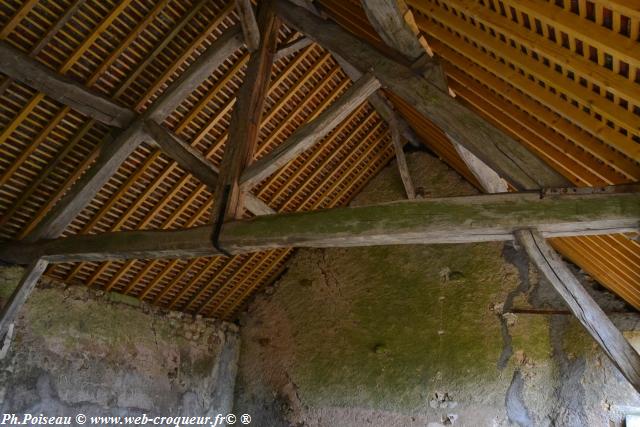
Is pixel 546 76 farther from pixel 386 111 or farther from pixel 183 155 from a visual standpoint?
pixel 386 111

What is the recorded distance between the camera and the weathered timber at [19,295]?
3.89 metres

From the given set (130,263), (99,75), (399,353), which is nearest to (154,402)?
(130,263)

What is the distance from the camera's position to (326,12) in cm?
412

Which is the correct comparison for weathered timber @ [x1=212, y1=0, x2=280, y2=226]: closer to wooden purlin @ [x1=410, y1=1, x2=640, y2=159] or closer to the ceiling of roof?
the ceiling of roof

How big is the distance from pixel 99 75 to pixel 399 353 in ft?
12.4

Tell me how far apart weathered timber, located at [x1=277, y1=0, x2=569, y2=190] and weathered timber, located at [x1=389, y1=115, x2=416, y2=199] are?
193 cm

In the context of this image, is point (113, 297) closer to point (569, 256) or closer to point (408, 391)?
Result: point (408, 391)

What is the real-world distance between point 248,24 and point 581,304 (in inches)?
116

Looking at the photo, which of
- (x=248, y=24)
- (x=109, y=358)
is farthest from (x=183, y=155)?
(x=109, y=358)

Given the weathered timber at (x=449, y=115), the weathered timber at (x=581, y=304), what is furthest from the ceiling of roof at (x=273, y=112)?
the weathered timber at (x=581, y=304)

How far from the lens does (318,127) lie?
134 inches

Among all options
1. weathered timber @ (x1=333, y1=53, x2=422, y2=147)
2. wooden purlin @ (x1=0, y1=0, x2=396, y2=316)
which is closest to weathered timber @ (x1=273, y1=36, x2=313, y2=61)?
wooden purlin @ (x1=0, y1=0, x2=396, y2=316)

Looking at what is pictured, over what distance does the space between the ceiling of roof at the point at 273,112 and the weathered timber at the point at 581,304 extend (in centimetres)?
57

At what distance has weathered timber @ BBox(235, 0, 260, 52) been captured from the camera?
388cm
